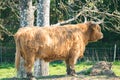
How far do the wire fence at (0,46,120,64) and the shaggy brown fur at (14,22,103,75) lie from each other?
1794 centimetres

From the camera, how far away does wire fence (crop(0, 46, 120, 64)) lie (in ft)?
102

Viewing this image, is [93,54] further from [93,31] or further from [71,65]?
[71,65]

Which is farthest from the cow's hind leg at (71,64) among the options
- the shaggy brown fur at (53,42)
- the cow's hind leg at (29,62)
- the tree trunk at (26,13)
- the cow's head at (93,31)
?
the tree trunk at (26,13)

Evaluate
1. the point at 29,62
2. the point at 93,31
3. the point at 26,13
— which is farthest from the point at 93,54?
the point at 29,62

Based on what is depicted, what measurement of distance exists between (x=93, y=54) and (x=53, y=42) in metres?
20.0

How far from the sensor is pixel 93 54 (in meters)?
31.5

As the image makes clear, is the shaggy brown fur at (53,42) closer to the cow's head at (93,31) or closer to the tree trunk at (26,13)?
the cow's head at (93,31)

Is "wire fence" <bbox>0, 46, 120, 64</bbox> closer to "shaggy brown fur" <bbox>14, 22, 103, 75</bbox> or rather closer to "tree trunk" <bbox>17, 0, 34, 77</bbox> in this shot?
"tree trunk" <bbox>17, 0, 34, 77</bbox>

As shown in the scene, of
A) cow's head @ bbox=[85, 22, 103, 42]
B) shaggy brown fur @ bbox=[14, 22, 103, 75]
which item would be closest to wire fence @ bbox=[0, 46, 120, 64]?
cow's head @ bbox=[85, 22, 103, 42]

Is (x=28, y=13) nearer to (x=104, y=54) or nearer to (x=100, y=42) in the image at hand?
(x=104, y=54)

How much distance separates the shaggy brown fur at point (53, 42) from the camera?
11.4 m

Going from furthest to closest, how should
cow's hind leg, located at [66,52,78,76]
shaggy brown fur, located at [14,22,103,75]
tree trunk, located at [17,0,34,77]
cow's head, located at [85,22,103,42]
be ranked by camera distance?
tree trunk, located at [17,0,34,77] → cow's head, located at [85,22,103,42] → cow's hind leg, located at [66,52,78,76] → shaggy brown fur, located at [14,22,103,75]

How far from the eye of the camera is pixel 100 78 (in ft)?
39.4

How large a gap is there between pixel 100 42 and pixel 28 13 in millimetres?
19978
